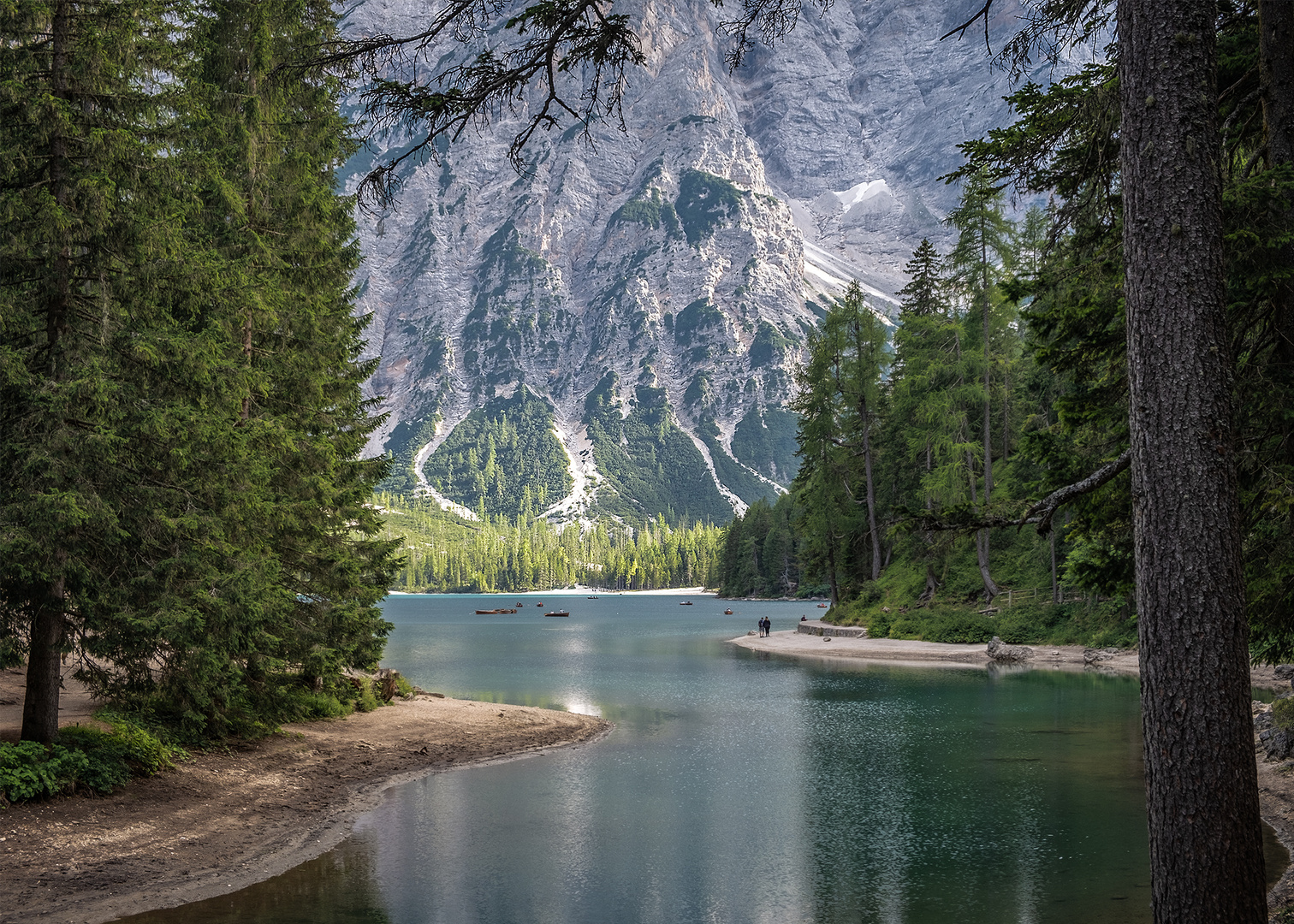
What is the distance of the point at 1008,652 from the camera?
40562mm

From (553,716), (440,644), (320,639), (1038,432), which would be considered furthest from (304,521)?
(440,644)

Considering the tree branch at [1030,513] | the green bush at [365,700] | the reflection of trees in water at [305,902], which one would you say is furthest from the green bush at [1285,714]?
the green bush at [365,700]

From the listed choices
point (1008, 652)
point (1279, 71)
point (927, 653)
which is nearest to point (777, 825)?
point (1279, 71)

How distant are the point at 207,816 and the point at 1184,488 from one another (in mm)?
14317

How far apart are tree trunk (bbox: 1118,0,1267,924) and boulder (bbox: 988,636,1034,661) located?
125 ft

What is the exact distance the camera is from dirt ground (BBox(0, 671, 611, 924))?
34.3ft

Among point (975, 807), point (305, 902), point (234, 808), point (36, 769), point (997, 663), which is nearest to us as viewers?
point (305, 902)

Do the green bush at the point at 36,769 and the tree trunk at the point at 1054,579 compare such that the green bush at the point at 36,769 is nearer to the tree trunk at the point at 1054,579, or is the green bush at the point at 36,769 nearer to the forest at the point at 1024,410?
the forest at the point at 1024,410

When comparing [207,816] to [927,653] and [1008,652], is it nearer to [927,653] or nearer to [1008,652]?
[927,653]

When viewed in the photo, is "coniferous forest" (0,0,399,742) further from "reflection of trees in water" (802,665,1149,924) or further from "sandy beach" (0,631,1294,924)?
"reflection of trees in water" (802,665,1149,924)

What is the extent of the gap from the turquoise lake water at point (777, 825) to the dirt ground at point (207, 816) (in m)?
0.69

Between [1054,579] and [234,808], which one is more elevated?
[1054,579]

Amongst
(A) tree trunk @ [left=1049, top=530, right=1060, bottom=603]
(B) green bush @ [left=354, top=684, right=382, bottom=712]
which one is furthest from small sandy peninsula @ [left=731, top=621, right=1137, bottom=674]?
(B) green bush @ [left=354, top=684, right=382, bottom=712]

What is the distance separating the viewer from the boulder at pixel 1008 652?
4025 cm
